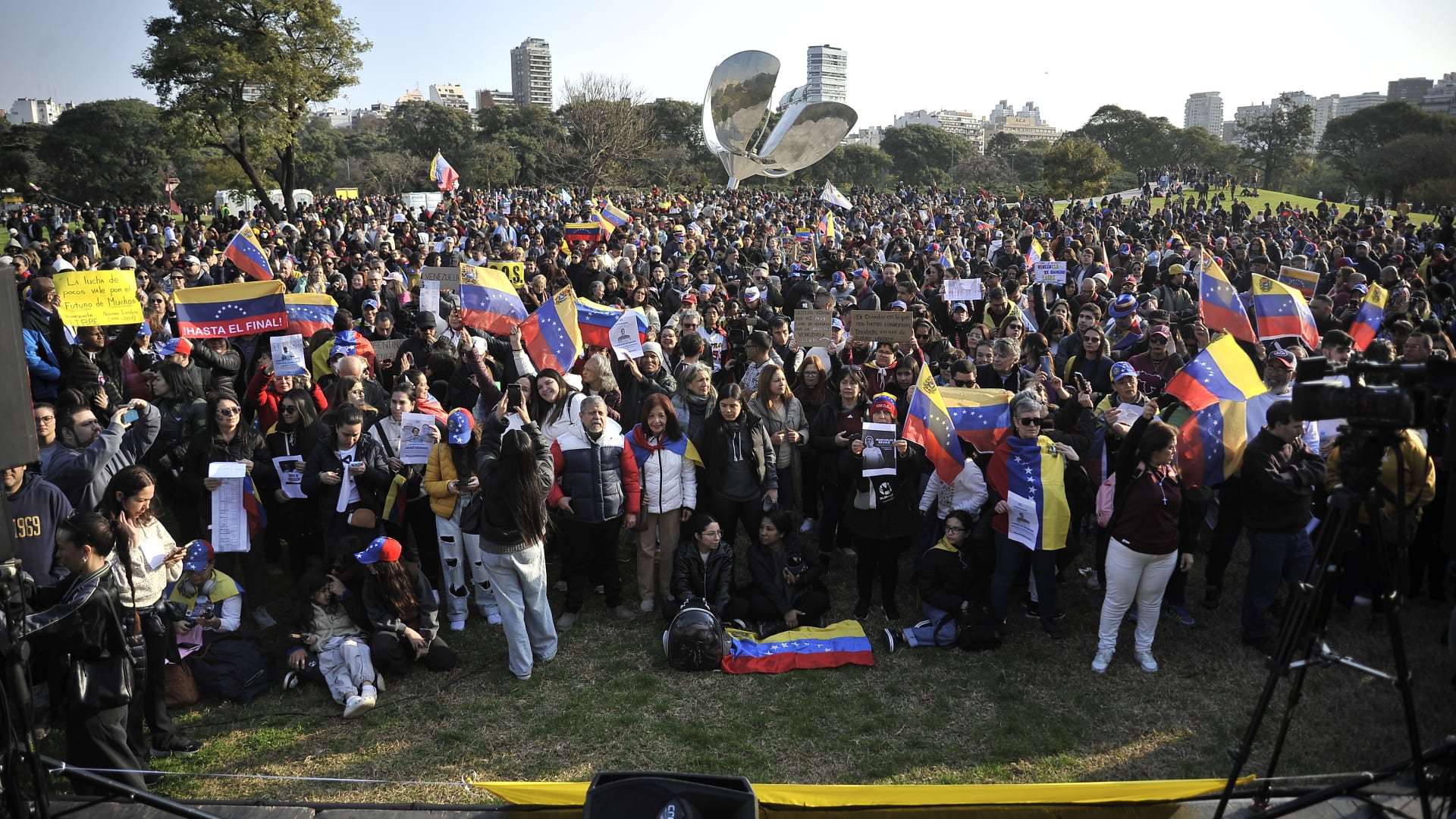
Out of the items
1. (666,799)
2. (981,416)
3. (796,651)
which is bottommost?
(796,651)

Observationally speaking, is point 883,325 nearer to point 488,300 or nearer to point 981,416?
point 981,416

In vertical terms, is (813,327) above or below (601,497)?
above

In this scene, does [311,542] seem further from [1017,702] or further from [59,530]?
[1017,702]

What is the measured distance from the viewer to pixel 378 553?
20.2ft

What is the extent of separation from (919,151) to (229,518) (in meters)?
70.3

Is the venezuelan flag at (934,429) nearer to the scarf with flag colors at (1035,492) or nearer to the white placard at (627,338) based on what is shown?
the scarf with flag colors at (1035,492)

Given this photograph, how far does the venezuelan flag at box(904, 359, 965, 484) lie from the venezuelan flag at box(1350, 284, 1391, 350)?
5.12 metres

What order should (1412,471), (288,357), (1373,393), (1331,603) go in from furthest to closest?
(288,357)
(1412,471)
(1331,603)
(1373,393)

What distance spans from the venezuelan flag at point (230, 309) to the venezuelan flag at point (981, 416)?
20.7 feet

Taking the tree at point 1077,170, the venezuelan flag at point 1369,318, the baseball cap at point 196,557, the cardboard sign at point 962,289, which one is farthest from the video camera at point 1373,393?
the tree at point 1077,170

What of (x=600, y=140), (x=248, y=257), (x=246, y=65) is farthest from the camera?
(x=600, y=140)

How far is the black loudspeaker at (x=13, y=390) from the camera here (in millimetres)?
3381

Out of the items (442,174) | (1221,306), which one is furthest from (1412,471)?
(442,174)

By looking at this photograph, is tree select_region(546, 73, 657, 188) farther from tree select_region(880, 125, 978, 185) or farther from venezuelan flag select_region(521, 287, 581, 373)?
venezuelan flag select_region(521, 287, 581, 373)
